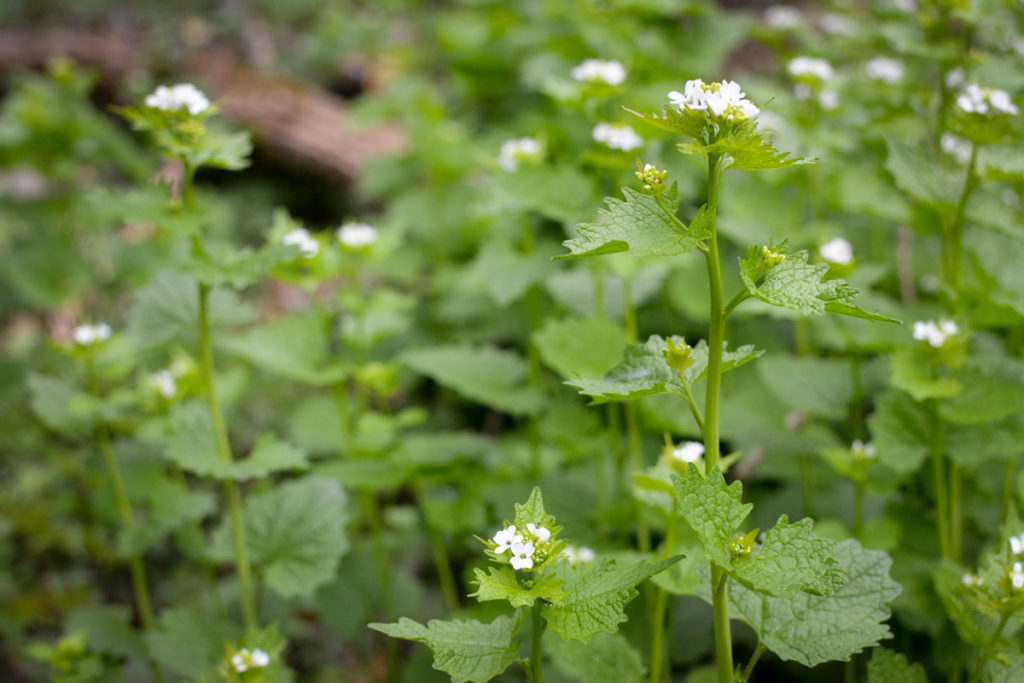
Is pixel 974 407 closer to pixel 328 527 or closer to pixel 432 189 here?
pixel 328 527

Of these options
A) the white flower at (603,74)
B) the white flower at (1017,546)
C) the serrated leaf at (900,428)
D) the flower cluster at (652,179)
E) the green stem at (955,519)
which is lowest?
the green stem at (955,519)

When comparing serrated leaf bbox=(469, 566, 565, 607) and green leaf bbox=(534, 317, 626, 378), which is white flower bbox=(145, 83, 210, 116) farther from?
serrated leaf bbox=(469, 566, 565, 607)

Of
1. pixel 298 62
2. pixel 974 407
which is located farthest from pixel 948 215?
pixel 298 62

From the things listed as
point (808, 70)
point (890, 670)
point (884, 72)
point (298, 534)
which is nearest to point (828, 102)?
point (808, 70)

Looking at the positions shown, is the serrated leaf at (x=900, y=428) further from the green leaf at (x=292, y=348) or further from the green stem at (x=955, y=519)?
the green leaf at (x=292, y=348)

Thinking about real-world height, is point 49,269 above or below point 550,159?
below

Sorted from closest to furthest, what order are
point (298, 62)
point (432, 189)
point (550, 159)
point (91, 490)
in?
1. point (91, 490)
2. point (550, 159)
3. point (432, 189)
4. point (298, 62)

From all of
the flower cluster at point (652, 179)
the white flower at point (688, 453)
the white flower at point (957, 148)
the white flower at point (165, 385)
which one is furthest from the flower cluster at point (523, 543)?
the white flower at point (957, 148)
